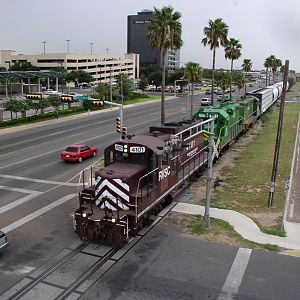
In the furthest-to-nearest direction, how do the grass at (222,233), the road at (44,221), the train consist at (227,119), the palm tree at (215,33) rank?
the palm tree at (215,33)
the train consist at (227,119)
the grass at (222,233)
the road at (44,221)

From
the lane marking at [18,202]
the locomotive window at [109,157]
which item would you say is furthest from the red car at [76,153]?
the locomotive window at [109,157]

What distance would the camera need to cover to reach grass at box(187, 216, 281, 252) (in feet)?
53.7

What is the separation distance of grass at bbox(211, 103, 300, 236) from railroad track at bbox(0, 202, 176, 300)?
7558 mm

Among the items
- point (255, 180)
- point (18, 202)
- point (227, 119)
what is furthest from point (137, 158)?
point (227, 119)

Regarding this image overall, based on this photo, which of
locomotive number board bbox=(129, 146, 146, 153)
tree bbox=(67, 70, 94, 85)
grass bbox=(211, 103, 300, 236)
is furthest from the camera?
tree bbox=(67, 70, 94, 85)

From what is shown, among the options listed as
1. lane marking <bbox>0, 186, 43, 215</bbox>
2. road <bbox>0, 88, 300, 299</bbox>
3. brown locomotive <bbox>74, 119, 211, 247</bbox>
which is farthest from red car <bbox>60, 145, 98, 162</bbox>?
brown locomotive <bbox>74, 119, 211, 247</bbox>

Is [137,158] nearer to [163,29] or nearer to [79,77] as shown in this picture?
[163,29]

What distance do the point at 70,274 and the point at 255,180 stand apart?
16179 millimetres

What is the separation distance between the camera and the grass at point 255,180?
2128cm

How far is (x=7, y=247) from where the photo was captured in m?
15.4

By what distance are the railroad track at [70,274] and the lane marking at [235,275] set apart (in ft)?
13.4

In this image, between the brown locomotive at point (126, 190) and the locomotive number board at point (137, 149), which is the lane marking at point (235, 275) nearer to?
A: the brown locomotive at point (126, 190)

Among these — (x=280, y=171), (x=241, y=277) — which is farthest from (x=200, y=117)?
(x=241, y=277)

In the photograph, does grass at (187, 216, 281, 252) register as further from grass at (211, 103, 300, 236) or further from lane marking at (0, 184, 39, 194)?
lane marking at (0, 184, 39, 194)
